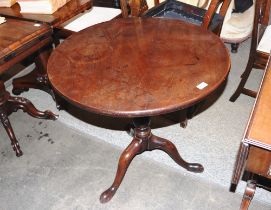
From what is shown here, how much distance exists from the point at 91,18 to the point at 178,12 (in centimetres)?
73

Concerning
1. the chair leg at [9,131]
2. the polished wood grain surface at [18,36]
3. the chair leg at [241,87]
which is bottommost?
the chair leg at [9,131]

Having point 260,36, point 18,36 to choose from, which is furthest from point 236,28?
point 18,36

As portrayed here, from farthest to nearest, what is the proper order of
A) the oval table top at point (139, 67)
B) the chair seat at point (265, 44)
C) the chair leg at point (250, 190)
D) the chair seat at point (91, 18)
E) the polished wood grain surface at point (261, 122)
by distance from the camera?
1. the chair seat at point (91, 18)
2. the chair seat at point (265, 44)
3. the chair leg at point (250, 190)
4. the oval table top at point (139, 67)
5. the polished wood grain surface at point (261, 122)

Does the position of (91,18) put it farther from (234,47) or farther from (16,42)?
(234,47)

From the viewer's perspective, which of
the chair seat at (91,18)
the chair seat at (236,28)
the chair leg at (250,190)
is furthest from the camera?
the chair seat at (236,28)

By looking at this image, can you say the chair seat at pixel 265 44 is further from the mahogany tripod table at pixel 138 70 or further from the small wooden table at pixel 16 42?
the small wooden table at pixel 16 42

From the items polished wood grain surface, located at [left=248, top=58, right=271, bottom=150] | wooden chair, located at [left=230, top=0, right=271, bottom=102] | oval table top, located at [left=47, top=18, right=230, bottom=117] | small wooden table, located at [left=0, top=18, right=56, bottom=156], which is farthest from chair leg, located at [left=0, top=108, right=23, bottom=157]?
wooden chair, located at [left=230, top=0, right=271, bottom=102]

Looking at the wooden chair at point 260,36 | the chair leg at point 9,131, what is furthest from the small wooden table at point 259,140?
the chair leg at point 9,131

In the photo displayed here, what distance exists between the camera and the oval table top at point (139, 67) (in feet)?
4.04

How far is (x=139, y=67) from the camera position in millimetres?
1431

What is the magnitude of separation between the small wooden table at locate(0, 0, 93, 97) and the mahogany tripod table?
11.7 inches

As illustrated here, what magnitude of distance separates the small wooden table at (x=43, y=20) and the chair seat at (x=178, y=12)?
528mm

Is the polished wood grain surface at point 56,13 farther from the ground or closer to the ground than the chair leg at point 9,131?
farther from the ground

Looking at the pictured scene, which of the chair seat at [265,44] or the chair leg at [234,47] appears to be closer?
the chair seat at [265,44]
